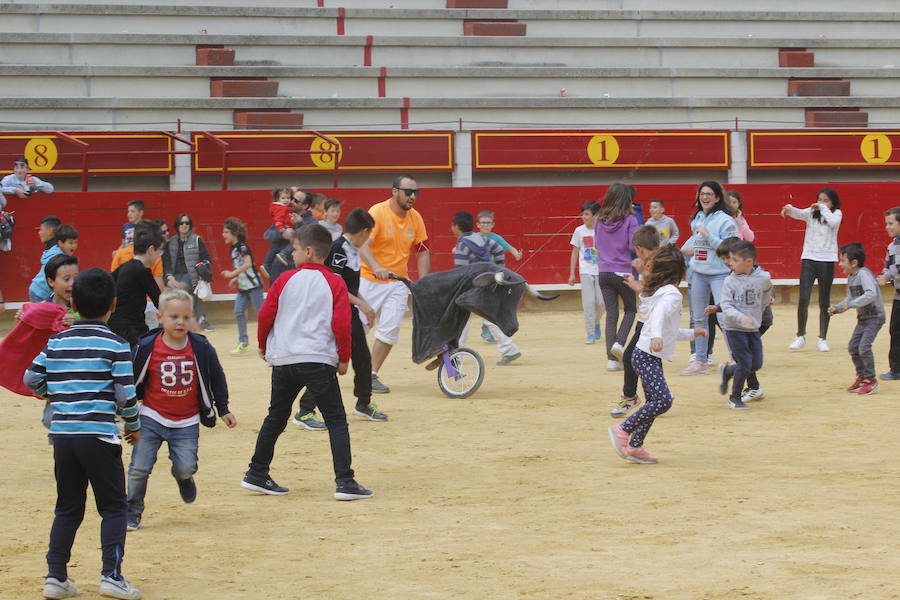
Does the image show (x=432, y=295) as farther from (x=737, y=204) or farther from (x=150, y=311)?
(x=737, y=204)

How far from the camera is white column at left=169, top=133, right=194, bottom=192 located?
1828cm

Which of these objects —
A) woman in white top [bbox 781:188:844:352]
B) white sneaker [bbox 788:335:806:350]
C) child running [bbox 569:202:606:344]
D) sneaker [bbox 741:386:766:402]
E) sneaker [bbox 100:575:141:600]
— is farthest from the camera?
child running [bbox 569:202:606:344]

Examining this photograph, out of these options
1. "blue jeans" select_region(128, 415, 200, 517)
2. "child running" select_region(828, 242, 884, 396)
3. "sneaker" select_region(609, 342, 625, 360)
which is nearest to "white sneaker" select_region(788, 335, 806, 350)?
"child running" select_region(828, 242, 884, 396)

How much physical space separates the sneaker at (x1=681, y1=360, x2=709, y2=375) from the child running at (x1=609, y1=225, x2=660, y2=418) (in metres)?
1.42

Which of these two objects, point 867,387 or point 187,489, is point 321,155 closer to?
point 867,387

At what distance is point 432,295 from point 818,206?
4.62 metres

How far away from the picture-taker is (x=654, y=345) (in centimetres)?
723

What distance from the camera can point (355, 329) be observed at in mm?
8680

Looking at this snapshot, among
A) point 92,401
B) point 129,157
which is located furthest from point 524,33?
point 92,401

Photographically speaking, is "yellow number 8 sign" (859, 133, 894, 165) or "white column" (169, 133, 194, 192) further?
"yellow number 8 sign" (859, 133, 894, 165)

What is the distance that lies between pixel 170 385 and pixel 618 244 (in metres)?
5.92

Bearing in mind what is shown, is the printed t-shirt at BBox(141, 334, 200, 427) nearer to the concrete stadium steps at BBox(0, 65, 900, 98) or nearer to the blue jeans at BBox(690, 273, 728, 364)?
the blue jeans at BBox(690, 273, 728, 364)

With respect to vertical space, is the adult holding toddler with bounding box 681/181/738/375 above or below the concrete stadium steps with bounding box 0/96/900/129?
below

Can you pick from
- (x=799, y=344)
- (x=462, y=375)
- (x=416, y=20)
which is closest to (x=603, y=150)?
(x=416, y=20)
